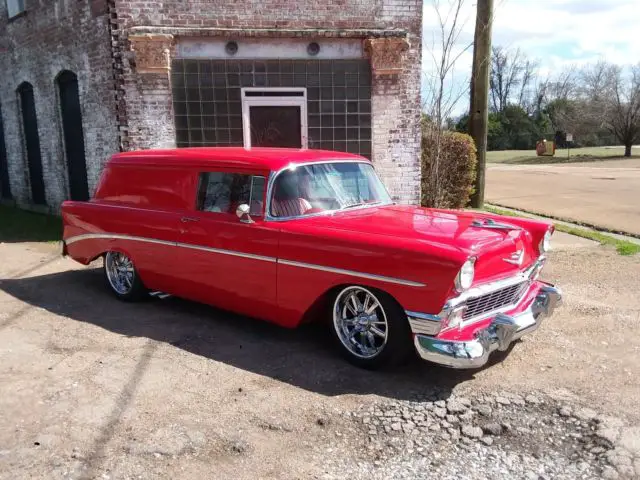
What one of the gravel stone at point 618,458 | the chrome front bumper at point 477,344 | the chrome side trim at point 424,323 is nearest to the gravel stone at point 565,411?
the gravel stone at point 618,458

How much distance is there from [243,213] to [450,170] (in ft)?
27.5

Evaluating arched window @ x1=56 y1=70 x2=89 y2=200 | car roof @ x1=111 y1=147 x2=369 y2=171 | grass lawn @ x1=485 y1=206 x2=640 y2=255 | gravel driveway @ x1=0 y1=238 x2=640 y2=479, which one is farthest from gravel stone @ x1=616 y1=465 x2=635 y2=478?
arched window @ x1=56 y1=70 x2=89 y2=200

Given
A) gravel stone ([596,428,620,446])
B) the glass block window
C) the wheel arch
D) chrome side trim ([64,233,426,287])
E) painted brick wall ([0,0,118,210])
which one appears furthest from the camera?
painted brick wall ([0,0,118,210])

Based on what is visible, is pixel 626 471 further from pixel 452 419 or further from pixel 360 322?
pixel 360 322

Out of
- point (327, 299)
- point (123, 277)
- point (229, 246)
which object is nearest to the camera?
point (327, 299)

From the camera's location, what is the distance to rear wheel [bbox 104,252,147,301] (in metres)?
5.74

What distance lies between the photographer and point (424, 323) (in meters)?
3.66

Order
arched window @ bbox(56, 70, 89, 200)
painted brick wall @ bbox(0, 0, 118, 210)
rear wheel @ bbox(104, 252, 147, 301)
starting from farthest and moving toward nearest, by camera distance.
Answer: arched window @ bbox(56, 70, 89, 200) → painted brick wall @ bbox(0, 0, 118, 210) → rear wheel @ bbox(104, 252, 147, 301)

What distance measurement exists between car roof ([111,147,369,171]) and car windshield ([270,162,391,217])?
0.30 ft

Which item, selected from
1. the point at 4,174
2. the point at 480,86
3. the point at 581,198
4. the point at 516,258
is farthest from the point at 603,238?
the point at 4,174

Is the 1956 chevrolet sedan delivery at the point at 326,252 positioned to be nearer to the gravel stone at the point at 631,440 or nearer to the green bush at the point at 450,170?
the gravel stone at the point at 631,440

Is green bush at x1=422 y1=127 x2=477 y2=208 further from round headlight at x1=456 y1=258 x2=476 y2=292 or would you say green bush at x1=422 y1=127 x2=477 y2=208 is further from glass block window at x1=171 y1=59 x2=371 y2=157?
Result: round headlight at x1=456 y1=258 x2=476 y2=292

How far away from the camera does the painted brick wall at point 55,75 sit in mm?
9789

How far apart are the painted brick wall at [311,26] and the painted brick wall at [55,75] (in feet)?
1.75
